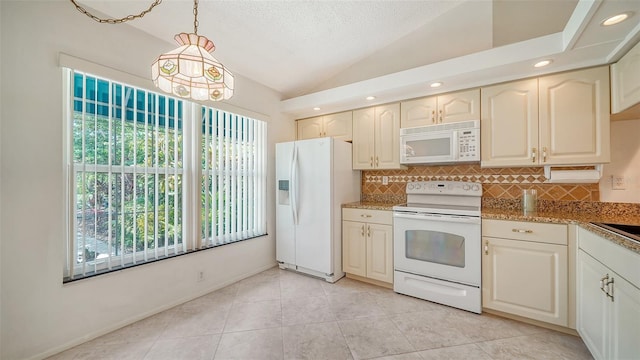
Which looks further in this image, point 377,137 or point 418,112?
point 377,137

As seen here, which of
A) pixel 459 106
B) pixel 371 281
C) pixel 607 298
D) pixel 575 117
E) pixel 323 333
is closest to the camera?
pixel 607 298

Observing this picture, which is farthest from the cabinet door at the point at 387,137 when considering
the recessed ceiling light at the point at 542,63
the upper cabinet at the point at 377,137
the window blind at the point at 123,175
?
the window blind at the point at 123,175

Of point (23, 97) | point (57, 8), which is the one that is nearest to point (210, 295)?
point (23, 97)

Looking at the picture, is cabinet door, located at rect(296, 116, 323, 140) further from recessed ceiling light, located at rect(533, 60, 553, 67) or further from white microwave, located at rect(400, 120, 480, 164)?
recessed ceiling light, located at rect(533, 60, 553, 67)

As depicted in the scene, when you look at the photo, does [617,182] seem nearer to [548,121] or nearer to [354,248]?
[548,121]

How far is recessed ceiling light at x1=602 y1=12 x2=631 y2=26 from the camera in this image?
4.81 feet

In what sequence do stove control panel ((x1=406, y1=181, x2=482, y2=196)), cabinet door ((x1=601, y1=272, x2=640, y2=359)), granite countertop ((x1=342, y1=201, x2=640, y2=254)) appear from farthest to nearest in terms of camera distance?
stove control panel ((x1=406, y1=181, x2=482, y2=196))
granite countertop ((x1=342, y1=201, x2=640, y2=254))
cabinet door ((x1=601, y1=272, x2=640, y2=359))

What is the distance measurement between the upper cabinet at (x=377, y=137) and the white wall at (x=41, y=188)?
2.41 metres

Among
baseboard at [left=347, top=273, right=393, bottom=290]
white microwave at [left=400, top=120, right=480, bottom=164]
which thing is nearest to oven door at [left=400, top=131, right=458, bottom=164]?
white microwave at [left=400, top=120, right=480, bottom=164]

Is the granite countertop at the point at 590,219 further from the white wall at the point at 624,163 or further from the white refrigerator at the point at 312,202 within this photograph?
the white refrigerator at the point at 312,202

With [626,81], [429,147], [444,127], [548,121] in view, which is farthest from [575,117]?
[429,147]

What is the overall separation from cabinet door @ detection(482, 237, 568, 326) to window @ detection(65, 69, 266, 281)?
2.67m

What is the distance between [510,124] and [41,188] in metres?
3.80

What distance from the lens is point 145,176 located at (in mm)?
2172
